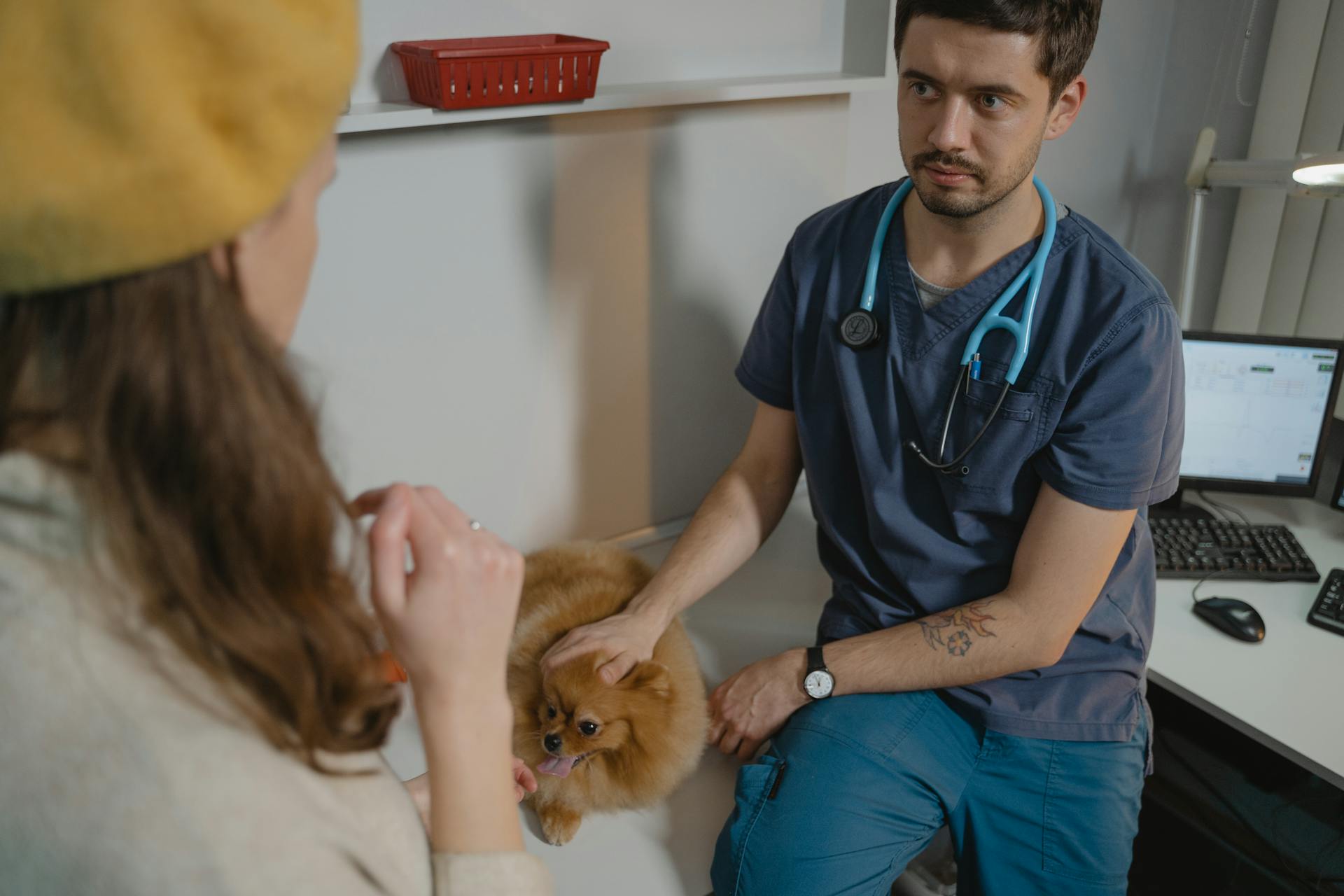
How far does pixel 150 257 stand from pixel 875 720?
1.11m

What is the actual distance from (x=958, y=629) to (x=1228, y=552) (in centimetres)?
77

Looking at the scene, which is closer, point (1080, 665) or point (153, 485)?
point (153, 485)

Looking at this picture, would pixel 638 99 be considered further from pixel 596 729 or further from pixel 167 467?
pixel 167 467

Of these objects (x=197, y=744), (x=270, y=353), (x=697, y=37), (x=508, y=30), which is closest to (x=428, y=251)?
(x=508, y=30)

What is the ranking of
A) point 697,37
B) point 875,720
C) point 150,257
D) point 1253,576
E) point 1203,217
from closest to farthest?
point 150,257
point 875,720
point 697,37
point 1253,576
point 1203,217

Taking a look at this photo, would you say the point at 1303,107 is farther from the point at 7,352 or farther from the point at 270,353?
the point at 7,352

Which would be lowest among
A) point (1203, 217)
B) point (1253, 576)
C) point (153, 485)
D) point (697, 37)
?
point (1253, 576)

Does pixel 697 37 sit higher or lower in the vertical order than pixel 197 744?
higher

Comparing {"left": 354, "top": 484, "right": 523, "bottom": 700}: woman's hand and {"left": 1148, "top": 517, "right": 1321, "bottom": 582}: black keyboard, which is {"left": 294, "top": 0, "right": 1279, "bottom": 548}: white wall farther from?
{"left": 1148, "top": 517, "right": 1321, "bottom": 582}: black keyboard

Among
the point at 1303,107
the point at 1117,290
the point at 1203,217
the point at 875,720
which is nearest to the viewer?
the point at 1117,290

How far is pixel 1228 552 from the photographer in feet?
5.81

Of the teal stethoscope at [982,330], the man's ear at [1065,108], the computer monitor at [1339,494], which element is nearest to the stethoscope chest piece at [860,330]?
the teal stethoscope at [982,330]

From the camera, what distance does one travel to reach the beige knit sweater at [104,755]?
53 cm

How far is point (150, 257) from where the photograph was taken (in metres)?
0.51
